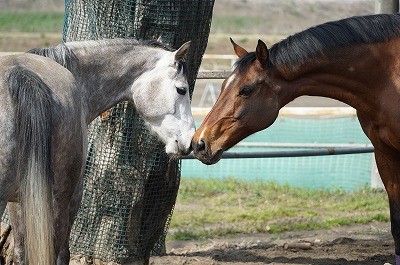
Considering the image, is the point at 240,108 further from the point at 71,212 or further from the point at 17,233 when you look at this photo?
the point at 17,233

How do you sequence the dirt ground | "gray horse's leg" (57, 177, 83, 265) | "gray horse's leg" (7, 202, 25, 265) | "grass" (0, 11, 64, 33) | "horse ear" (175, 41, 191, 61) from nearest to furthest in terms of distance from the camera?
1. "gray horse's leg" (57, 177, 83, 265)
2. "gray horse's leg" (7, 202, 25, 265)
3. "horse ear" (175, 41, 191, 61)
4. the dirt ground
5. "grass" (0, 11, 64, 33)

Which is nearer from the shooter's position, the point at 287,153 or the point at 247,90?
the point at 247,90

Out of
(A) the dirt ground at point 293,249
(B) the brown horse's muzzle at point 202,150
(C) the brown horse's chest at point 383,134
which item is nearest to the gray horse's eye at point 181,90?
(B) the brown horse's muzzle at point 202,150

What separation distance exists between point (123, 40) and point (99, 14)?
74 cm

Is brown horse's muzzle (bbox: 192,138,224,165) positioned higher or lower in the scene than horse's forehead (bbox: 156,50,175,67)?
lower

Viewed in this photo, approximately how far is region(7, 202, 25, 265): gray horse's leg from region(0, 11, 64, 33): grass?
2951 centimetres

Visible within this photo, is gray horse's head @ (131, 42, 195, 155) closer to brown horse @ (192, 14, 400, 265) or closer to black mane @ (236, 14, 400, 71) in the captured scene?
brown horse @ (192, 14, 400, 265)

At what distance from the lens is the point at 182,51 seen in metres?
4.57

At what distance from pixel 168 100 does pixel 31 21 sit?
3363cm

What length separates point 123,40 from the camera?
15.8 ft

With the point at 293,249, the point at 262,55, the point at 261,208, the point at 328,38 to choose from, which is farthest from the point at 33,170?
the point at 261,208

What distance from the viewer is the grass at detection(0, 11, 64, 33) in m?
33.8

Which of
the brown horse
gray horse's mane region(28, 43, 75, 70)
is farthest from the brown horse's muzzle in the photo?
gray horse's mane region(28, 43, 75, 70)

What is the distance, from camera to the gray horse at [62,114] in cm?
353
